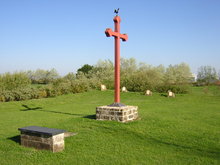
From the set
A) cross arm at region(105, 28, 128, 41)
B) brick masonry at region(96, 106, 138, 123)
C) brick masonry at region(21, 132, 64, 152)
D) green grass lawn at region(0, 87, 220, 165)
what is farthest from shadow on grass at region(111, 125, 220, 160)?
cross arm at region(105, 28, 128, 41)

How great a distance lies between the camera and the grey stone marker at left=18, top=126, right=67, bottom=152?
17.3ft

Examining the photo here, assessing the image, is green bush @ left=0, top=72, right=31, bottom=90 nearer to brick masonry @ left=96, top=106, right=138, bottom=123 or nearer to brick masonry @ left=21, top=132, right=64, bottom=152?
brick masonry @ left=96, top=106, right=138, bottom=123

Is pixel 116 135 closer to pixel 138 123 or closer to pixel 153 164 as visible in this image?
pixel 138 123

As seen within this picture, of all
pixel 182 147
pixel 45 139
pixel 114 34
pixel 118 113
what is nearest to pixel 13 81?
pixel 114 34

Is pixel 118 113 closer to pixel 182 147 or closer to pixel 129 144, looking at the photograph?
pixel 129 144

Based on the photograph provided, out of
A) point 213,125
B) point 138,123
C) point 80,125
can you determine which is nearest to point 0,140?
point 80,125

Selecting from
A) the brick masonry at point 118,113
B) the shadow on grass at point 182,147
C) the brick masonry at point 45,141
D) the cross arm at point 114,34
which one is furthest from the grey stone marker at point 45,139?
the cross arm at point 114,34

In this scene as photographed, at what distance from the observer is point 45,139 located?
5.41 m

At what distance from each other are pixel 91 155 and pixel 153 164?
1.37 metres

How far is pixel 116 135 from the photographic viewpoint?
6.37m

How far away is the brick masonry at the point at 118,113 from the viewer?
7301 mm

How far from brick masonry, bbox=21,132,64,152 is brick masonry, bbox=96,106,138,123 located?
2.33 metres

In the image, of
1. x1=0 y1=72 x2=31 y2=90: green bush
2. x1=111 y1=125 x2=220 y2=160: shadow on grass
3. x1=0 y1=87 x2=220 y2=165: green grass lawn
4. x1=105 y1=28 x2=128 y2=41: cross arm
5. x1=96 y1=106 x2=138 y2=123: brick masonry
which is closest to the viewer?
x1=0 y1=87 x2=220 y2=165: green grass lawn

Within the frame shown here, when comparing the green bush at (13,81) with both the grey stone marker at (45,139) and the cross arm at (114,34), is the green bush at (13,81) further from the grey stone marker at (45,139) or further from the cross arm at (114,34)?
the grey stone marker at (45,139)
